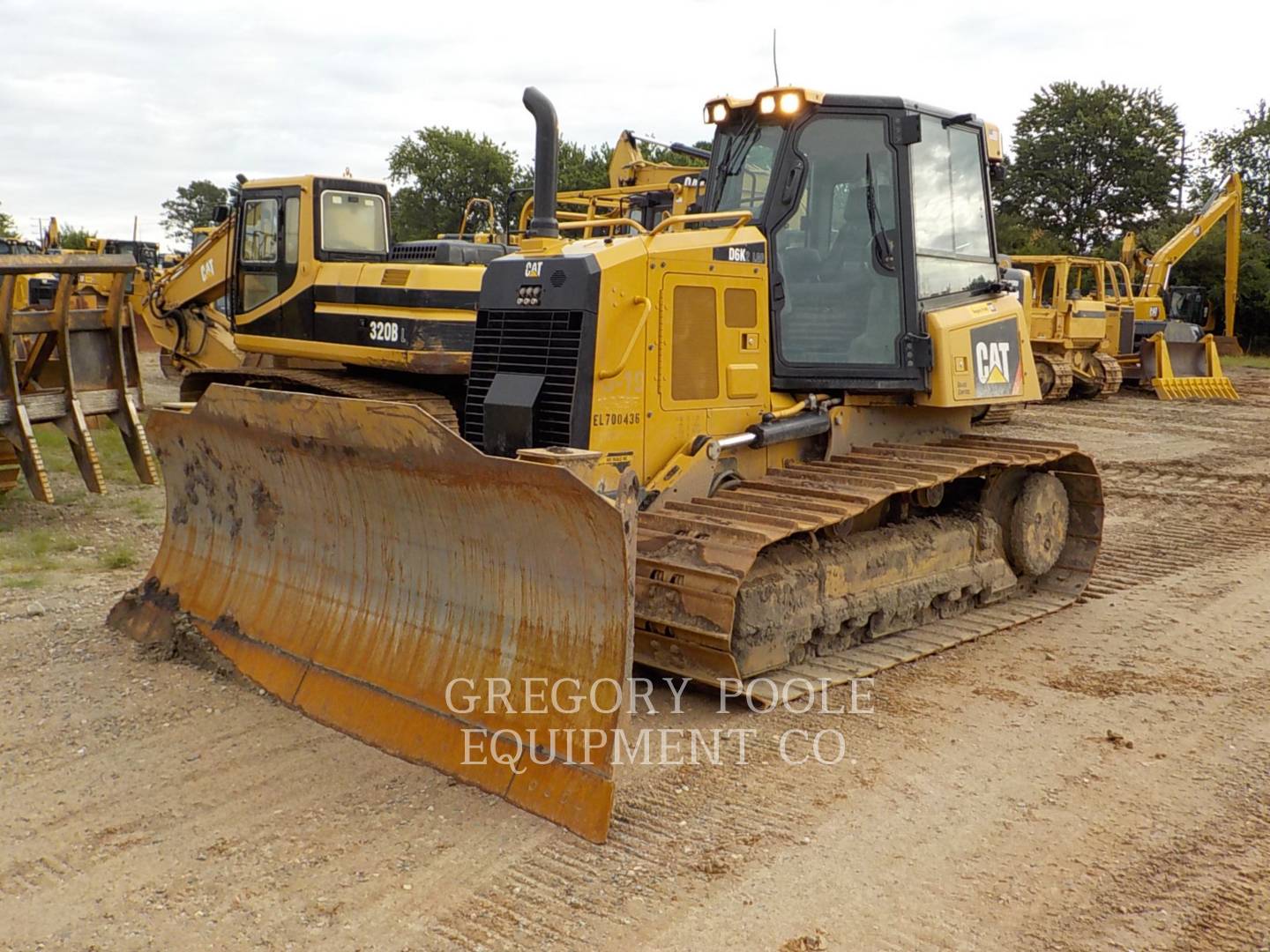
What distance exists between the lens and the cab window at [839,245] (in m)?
5.70

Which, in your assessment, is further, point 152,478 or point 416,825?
point 152,478

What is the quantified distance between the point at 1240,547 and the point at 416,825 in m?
6.70

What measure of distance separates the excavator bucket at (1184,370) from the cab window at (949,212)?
1505cm

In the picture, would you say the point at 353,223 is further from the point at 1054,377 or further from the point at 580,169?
the point at 580,169

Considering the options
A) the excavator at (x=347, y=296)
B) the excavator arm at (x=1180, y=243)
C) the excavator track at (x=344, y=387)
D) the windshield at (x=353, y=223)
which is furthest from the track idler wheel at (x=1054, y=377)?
the excavator track at (x=344, y=387)

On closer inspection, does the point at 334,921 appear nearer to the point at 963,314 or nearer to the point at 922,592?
the point at 922,592

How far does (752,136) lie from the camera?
583 centimetres

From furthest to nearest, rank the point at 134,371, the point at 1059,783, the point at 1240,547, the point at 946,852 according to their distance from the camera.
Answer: the point at 134,371 < the point at 1240,547 < the point at 1059,783 < the point at 946,852

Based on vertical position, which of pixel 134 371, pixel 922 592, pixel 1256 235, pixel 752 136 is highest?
pixel 1256 235

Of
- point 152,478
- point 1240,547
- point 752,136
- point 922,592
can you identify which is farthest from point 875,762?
point 152,478

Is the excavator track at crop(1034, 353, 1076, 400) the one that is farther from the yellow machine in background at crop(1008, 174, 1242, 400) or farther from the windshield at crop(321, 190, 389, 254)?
the windshield at crop(321, 190, 389, 254)

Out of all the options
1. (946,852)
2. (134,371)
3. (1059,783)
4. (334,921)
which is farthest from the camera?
(134,371)

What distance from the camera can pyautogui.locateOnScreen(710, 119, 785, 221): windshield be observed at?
574 cm

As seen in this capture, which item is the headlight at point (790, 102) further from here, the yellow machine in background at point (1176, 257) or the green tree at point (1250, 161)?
the green tree at point (1250, 161)
